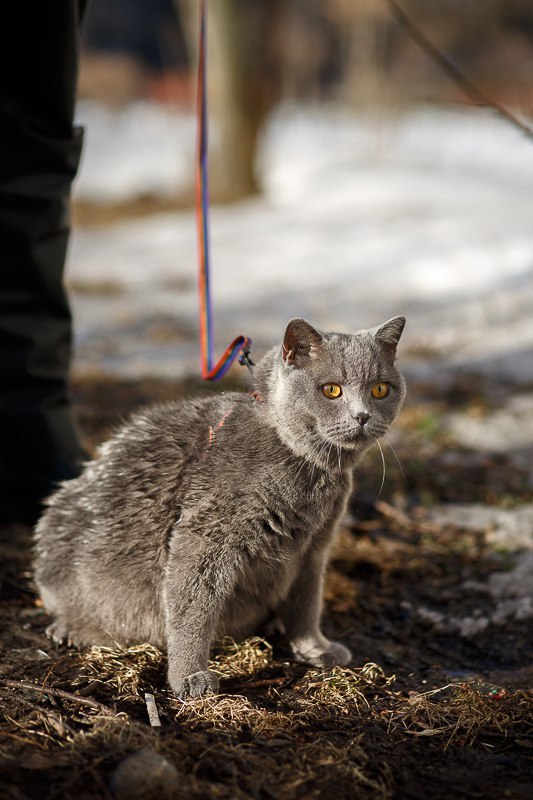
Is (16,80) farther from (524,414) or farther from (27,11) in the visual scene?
(524,414)

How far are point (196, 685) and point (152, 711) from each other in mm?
205

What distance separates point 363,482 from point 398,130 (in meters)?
11.7

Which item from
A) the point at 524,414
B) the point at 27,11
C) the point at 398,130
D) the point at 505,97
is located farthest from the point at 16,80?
the point at 505,97

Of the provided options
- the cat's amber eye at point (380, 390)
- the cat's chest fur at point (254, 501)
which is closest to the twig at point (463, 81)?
the cat's amber eye at point (380, 390)

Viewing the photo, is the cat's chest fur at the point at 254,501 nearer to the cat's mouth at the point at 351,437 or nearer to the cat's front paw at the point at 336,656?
the cat's mouth at the point at 351,437

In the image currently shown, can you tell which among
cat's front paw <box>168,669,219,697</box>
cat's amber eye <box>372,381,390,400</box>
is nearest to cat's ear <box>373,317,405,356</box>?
cat's amber eye <box>372,381,390,400</box>

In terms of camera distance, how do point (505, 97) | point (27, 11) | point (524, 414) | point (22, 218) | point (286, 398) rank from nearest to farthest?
point (286, 398) < point (27, 11) < point (22, 218) < point (524, 414) < point (505, 97)

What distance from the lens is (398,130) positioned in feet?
47.4

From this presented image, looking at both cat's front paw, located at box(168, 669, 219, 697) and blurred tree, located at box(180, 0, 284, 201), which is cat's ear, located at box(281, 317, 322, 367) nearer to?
cat's front paw, located at box(168, 669, 219, 697)

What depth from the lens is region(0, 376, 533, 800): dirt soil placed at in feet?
6.25

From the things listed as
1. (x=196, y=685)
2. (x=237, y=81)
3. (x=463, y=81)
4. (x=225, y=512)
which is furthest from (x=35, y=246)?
(x=237, y=81)

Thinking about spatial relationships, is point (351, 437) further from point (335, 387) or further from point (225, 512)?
point (225, 512)

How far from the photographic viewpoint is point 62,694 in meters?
2.24

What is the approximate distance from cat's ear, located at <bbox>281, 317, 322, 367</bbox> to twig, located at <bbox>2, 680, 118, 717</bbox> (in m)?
1.15
